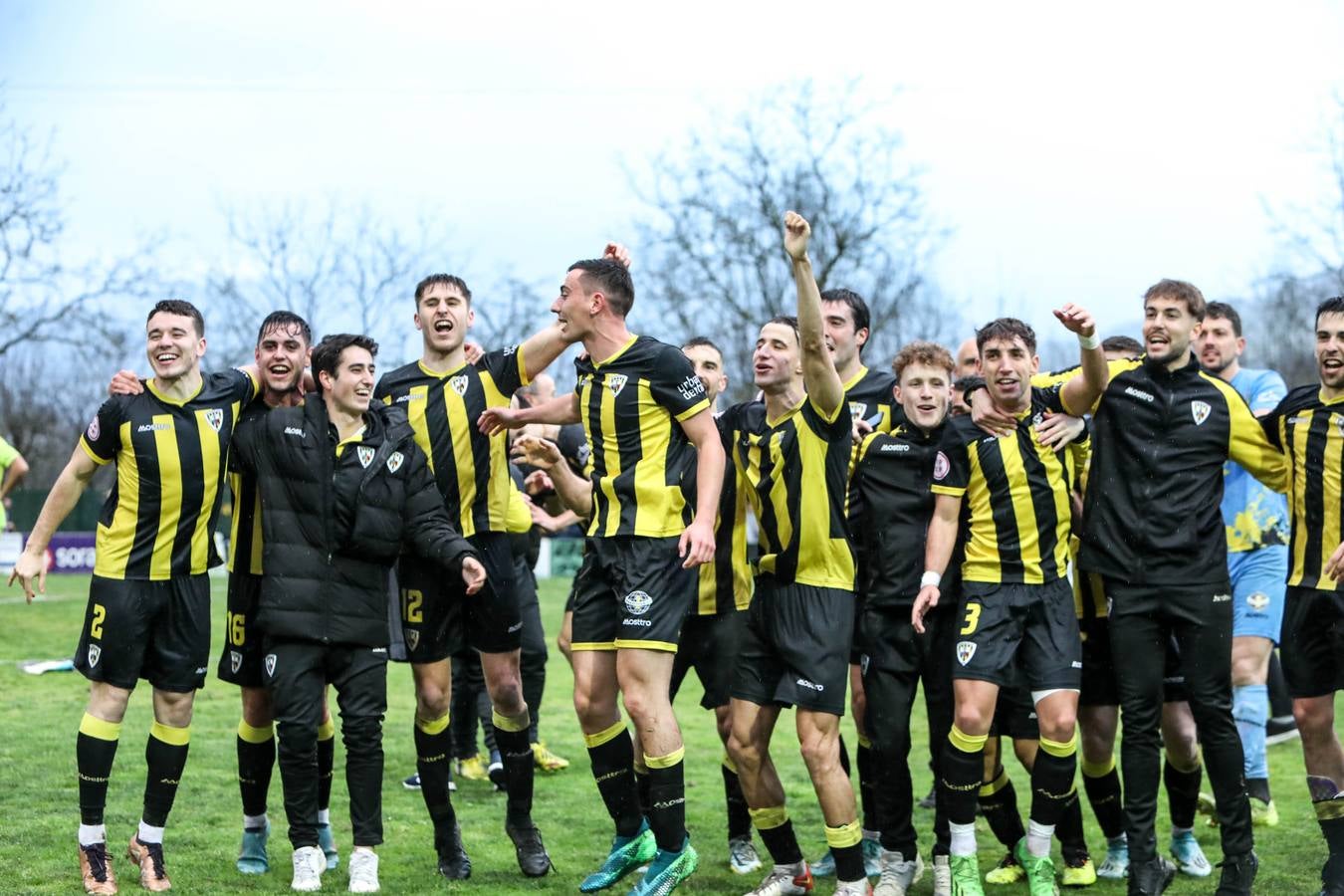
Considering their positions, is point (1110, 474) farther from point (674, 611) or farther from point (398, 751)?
point (398, 751)

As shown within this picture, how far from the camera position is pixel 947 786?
6.18 metres

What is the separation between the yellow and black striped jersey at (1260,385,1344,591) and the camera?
6055 millimetres

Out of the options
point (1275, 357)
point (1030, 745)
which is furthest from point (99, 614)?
point (1275, 357)

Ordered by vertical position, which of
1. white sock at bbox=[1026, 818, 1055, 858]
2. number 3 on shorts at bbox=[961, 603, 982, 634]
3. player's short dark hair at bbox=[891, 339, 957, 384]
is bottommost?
white sock at bbox=[1026, 818, 1055, 858]

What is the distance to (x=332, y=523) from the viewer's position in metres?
6.33

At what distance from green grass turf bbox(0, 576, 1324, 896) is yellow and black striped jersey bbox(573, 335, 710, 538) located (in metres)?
1.72

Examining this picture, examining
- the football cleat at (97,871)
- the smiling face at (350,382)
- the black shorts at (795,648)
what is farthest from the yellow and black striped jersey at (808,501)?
the football cleat at (97,871)

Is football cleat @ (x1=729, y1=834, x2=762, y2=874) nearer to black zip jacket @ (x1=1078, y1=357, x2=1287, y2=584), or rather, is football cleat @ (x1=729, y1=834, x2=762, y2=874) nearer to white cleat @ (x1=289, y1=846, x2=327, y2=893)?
white cleat @ (x1=289, y1=846, x2=327, y2=893)

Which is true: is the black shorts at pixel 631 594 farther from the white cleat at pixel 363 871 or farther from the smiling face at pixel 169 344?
the smiling face at pixel 169 344

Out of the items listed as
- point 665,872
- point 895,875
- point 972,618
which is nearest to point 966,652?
point 972,618

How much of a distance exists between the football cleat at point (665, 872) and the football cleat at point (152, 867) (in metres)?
2.04

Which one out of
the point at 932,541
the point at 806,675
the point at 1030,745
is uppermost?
the point at 932,541

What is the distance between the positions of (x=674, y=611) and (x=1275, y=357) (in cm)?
5098

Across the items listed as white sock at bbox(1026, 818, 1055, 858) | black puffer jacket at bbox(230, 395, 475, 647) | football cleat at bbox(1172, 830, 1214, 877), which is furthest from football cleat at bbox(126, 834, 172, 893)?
football cleat at bbox(1172, 830, 1214, 877)
